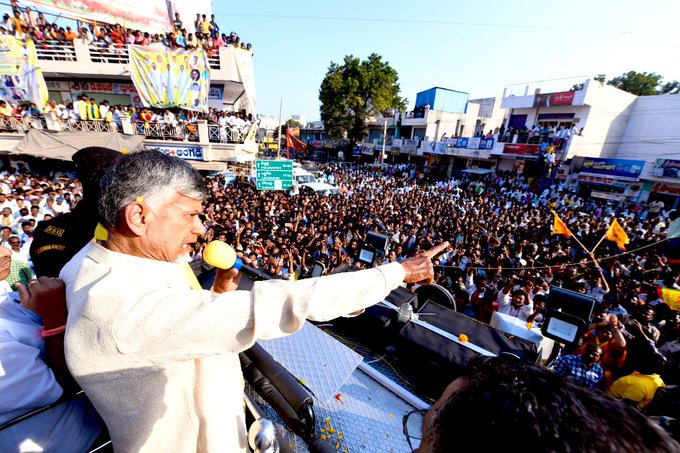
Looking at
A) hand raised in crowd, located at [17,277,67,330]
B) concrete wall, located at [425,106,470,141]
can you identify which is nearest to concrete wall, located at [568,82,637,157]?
concrete wall, located at [425,106,470,141]

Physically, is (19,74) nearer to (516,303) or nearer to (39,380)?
(39,380)

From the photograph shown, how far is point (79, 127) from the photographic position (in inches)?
554

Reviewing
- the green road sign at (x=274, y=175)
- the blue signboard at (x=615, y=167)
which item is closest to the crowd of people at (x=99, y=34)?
the green road sign at (x=274, y=175)

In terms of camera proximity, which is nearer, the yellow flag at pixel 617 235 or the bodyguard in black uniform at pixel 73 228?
the bodyguard in black uniform at pixel 73 228

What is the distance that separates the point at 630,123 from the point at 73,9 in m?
37.7

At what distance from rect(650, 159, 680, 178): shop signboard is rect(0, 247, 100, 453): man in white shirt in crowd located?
25154mm

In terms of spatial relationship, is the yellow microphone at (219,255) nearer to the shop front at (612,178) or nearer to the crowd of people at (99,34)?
the crowd of people at (99,34)

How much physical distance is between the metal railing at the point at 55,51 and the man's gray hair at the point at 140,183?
21546 mm

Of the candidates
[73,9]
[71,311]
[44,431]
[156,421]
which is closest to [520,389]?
[156,421]

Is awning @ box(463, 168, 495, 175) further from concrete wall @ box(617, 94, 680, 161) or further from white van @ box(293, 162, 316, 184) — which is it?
white van @ box(293, 162, 316, 184)

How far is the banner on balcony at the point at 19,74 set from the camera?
1288cm

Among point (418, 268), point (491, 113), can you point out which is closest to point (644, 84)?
point (491, 113)

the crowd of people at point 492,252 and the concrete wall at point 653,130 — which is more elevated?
the concrete wall at point 653,130

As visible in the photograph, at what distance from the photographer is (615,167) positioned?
1797cm
